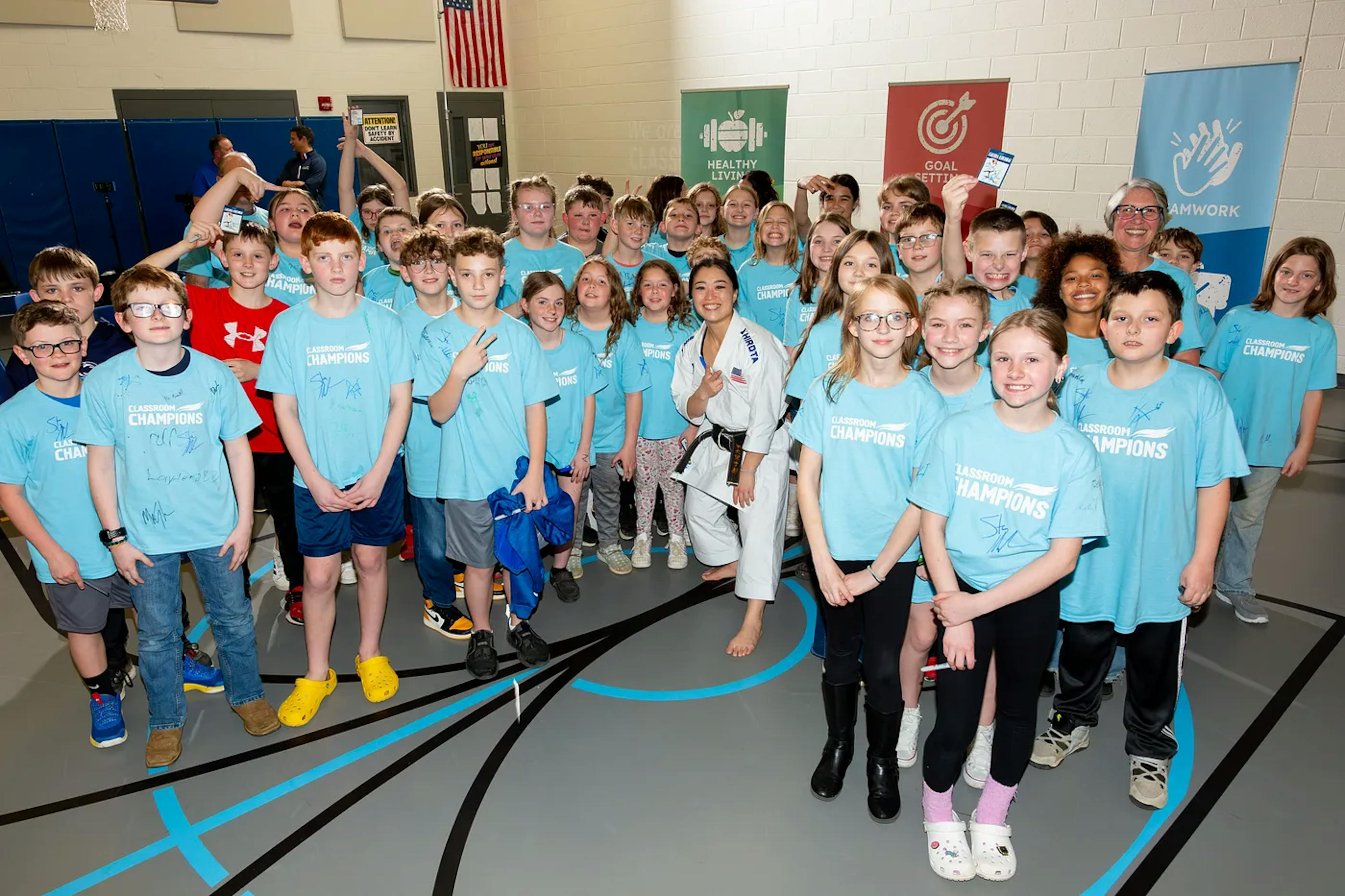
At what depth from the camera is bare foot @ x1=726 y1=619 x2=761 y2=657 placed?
337 cm

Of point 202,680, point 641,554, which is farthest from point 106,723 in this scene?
point 641,554

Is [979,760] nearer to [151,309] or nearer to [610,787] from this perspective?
[610,787]

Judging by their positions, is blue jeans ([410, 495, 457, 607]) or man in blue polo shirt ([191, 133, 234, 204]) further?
man in blue polo shirt ([191, 133, 234, 204])

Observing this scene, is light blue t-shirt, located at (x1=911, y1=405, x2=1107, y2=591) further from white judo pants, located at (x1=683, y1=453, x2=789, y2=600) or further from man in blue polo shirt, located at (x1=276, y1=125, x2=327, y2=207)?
man in blue polo shirt, located at (x1=276, y1=125, x2=327, y2=207)

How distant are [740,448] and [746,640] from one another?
755mm

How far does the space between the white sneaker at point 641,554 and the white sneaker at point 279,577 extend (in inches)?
60.7

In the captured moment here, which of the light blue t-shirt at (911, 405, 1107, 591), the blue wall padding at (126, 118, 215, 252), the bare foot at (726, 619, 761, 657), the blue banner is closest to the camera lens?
the light blue t-shirt at (911, 405, 1107, 591)

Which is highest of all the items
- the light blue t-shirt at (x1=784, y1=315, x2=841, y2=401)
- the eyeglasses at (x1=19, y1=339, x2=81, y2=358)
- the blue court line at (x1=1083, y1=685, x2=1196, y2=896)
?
the eyeglasses at (x1=19, y1=339, x2=81, y2=358)

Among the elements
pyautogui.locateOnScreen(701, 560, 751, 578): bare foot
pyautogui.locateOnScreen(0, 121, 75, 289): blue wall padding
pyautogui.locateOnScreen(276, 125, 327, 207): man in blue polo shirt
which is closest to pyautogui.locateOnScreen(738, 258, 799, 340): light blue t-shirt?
pyautogui.locateOnScreen(701, 560, 751, 578): bare foot

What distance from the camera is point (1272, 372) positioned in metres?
3.48

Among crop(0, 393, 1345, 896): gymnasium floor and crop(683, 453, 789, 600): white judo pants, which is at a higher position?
crop(683, 453, 789, 600): white judo pants

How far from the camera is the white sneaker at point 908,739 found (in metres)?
2.78

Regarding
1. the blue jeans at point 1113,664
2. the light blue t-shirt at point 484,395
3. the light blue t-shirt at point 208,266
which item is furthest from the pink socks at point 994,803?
the light blue t-shirt at point 208,266

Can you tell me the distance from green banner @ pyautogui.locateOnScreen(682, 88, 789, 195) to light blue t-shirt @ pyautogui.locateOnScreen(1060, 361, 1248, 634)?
6.91m
